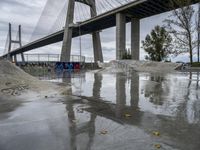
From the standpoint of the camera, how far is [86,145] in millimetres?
3896

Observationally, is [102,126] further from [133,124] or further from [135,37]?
[135,37]

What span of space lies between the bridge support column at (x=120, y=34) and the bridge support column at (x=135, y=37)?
2439 millimetres

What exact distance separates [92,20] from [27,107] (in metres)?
46.2

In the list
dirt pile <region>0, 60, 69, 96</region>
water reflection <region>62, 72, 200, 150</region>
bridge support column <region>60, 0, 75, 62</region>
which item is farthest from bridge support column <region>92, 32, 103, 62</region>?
water reflection <region>62, 72, 200, 150</region>

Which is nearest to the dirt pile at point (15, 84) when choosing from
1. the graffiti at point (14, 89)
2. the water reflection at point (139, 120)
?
the graffiti at point (14, 89)

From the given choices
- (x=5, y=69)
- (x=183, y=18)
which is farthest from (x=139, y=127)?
(x=183, y=18)

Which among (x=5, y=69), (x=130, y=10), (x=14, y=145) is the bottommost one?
(x=14, y=145)

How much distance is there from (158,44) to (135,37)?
8.59 meters

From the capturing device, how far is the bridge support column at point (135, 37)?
173 ft

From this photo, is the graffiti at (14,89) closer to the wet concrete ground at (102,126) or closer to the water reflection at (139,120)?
the wet concrete ground at (102,126)

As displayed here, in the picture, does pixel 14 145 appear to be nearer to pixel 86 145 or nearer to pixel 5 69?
pixel 86 145

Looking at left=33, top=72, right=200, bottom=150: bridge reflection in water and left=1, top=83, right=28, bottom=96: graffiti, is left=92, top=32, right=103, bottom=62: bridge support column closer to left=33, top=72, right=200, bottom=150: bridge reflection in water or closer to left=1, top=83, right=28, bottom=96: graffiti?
left=1, top=83, right=28, bottom=96: graffiti

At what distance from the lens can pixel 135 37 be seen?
174ft

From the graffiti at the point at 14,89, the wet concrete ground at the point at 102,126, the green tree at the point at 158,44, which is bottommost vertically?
the wet concrete ground at the point at 102,126
